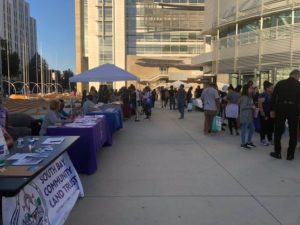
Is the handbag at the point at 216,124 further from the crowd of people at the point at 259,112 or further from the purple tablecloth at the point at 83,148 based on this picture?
the purple tablecloth at the point at 83,148

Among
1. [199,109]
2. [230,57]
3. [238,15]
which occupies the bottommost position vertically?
[199,109]

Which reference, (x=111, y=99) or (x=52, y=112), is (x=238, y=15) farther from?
(x=52, y=112)

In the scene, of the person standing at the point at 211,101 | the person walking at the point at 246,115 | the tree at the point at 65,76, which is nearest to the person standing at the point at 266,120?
the person walking at the point at 246,115

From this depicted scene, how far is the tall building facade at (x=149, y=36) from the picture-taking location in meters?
83.8

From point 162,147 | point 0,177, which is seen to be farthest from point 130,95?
point 0,177

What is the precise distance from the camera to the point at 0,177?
3.72m

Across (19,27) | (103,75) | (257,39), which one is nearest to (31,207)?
(103,75)

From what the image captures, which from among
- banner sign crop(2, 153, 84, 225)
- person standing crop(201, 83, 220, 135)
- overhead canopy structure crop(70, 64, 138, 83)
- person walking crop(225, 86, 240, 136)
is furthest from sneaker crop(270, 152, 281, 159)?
overhead canopy structure crop(70, 64, 138, 83)

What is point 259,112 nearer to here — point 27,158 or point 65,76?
point 27,158

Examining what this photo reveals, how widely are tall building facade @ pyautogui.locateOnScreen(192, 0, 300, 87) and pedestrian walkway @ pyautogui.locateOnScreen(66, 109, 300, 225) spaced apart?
24.0 meters

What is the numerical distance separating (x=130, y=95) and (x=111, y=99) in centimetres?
129

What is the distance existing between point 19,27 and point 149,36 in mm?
59178

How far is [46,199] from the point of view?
4293mm

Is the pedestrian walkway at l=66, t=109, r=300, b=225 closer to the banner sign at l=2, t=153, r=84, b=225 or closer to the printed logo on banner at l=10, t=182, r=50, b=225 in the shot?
the banner sign at l=2, t=153, r=84, b=225
